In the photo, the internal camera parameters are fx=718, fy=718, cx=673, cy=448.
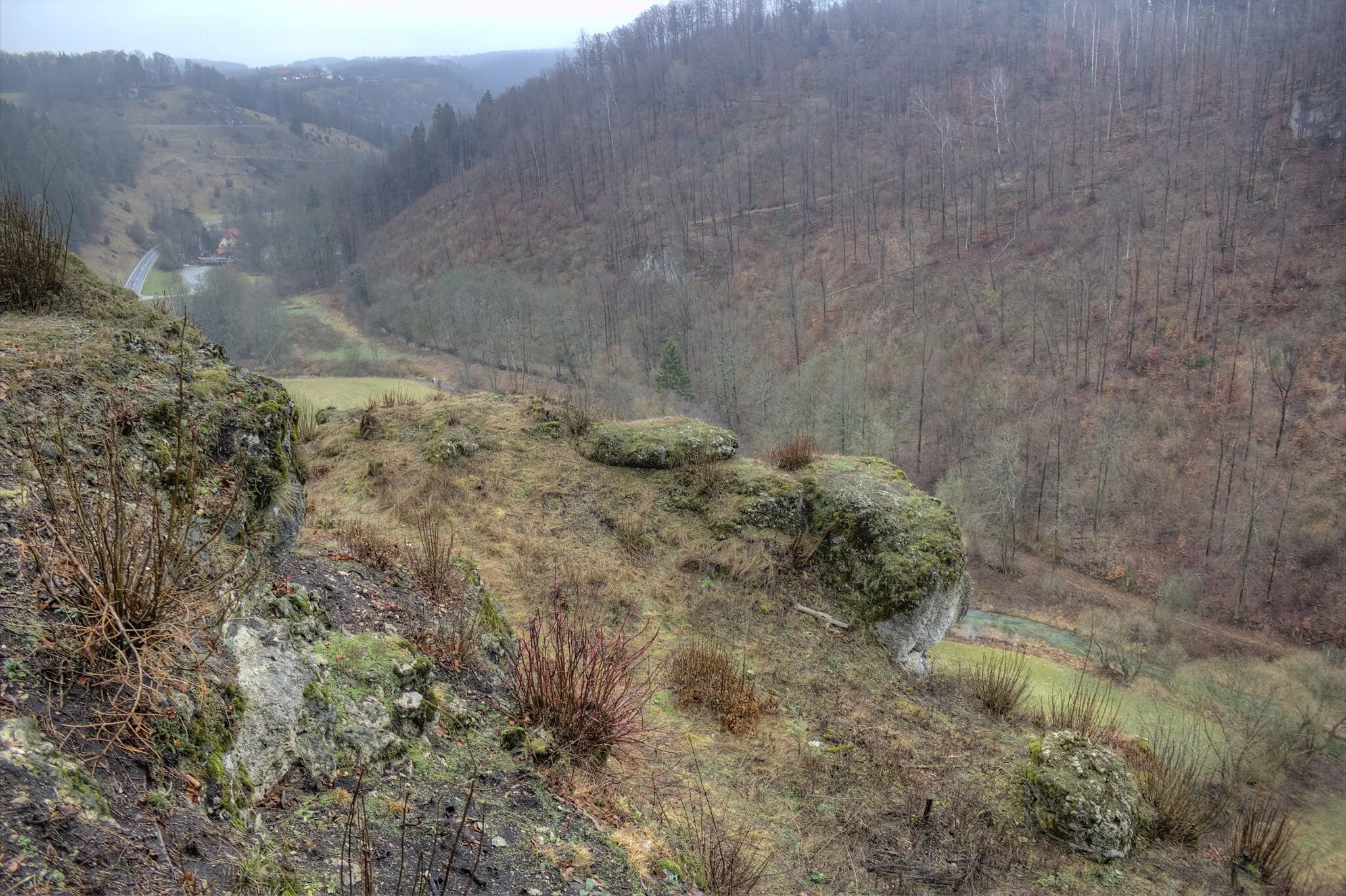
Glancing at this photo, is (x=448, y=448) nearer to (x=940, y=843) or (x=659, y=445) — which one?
(x=659, y=445)

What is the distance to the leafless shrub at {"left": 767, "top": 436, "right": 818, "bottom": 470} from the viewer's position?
35.2 ft

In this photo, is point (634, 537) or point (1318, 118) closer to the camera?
point (634, 537)

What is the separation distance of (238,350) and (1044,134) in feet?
201

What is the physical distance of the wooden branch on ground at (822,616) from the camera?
873 cm

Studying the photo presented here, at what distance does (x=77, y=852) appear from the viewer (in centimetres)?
207

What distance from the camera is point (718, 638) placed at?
8.20 metres

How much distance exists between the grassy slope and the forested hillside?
19.9 meters

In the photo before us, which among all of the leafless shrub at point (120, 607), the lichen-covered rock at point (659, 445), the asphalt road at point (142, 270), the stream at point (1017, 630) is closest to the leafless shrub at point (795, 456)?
the lichen-covered rock at point (659, 445)

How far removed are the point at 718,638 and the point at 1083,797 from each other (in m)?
3.74

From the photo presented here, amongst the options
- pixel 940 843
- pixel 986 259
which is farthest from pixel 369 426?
pixel 986 259

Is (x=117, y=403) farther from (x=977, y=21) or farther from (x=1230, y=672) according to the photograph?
(x=977, y=21)

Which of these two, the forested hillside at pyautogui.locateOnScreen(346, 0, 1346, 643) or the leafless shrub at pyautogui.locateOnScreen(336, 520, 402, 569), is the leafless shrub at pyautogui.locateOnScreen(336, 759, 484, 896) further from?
the forested hillside at pyautogui.locateOnScreen(346, 0, 1346, 643)

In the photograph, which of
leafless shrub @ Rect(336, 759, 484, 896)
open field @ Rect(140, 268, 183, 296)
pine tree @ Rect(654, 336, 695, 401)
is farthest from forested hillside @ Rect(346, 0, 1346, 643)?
leafless shrub @ Rect(336, 759, 484, 896)

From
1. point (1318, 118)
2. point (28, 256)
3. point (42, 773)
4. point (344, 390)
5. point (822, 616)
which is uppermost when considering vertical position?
point (1318, 118)
